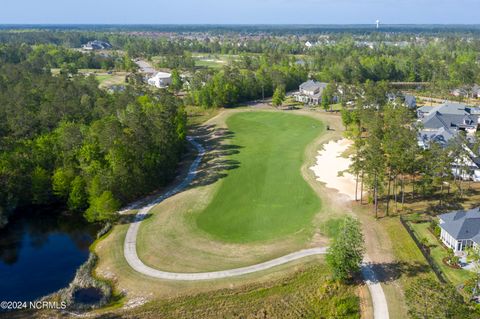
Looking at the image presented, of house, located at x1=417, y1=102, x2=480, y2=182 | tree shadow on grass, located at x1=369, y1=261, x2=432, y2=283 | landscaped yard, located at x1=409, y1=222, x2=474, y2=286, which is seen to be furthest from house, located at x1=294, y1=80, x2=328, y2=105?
tree shadow on grass, located at x1=369, y1=261, x2=432, y2=283

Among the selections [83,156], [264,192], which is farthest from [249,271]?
[83,156]

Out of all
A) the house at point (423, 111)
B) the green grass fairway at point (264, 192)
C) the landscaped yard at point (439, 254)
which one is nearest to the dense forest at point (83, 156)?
the green grass fairway at point (264, 192)

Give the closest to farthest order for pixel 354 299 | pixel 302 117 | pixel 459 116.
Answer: pixel 354 299 → pixel 459 116 → pixel 302 117

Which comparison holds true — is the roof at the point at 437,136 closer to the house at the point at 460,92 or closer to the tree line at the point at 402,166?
the tree line at the point at 402,166

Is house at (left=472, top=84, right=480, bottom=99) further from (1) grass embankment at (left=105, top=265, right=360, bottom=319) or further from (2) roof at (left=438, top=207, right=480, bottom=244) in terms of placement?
(1) grass embankment at (left=105, top=265, right=360, bottom=319)

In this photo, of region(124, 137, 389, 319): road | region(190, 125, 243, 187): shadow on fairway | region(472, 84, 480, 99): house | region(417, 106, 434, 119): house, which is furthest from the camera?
region(472, 84, 480, 99): house

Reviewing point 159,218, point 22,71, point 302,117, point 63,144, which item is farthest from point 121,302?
point 22,71

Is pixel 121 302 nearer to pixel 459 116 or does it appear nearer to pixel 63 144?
pixel 63 144

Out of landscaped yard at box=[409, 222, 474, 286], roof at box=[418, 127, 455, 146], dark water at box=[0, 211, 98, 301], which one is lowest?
dark water at box=[0, 211, 98, 301]
